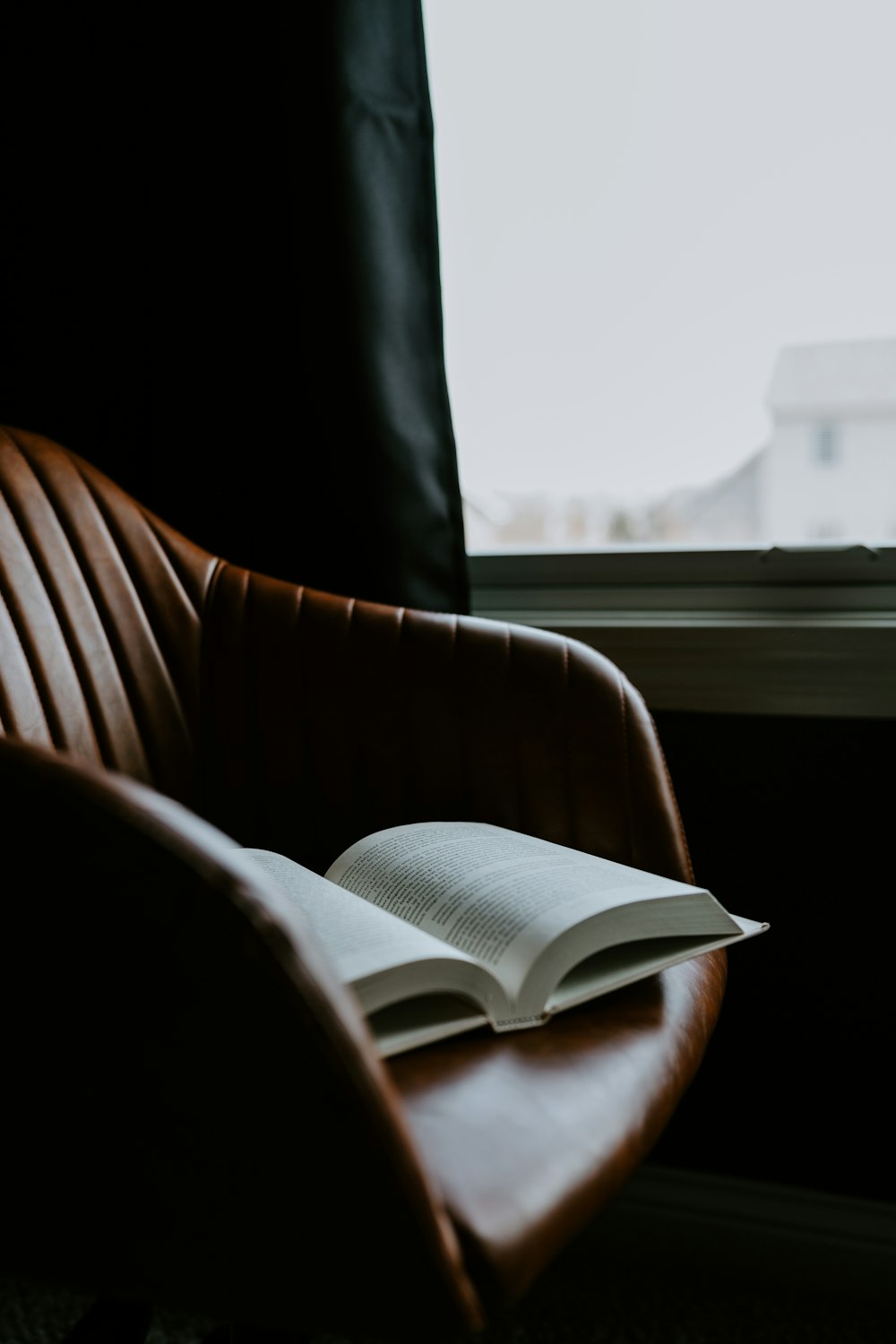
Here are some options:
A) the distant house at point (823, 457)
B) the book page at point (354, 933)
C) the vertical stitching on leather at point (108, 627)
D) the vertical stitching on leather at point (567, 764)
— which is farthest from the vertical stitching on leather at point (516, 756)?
the distant house at point (823, 457)

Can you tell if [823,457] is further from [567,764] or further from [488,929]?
[488,929]

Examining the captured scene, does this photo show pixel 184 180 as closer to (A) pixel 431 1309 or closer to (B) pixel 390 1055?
(B) pixel 390 1055

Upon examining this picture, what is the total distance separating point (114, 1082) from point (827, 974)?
904 millimetres

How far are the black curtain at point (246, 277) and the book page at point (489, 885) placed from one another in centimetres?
38

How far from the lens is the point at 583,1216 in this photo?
506 millimetres

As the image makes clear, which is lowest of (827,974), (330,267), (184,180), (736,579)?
(827,974)

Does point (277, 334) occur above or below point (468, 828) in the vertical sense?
above

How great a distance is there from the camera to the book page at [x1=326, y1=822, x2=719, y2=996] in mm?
639

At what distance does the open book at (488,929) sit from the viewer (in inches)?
23.2

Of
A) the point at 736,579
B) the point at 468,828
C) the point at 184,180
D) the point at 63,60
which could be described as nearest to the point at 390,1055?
the point at 468,828

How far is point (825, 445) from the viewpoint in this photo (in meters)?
1.28

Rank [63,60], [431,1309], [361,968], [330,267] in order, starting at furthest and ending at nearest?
[63,60] → [330,267] → [361,968] → [431,1309]

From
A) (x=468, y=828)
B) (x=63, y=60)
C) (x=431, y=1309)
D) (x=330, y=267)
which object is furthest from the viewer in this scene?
(x=63, y=60)

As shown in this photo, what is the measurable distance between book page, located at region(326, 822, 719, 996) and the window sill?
1.38 feet
